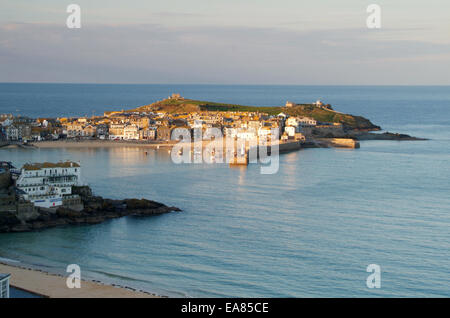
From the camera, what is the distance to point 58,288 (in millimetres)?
12664

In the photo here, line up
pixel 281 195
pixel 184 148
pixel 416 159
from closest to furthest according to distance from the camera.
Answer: pixel 281 195
pixel 416 159
pixel 184 148

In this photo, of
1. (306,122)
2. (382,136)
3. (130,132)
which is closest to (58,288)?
(130,132)

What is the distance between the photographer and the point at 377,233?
17.4 meters

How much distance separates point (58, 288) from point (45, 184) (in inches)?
285

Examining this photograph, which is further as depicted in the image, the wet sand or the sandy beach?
the wet sand

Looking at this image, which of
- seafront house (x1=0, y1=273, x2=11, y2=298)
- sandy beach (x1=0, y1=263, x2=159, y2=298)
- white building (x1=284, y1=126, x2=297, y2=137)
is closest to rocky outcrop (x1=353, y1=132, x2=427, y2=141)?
white building (x1=284, y1=126, x2=297, y2=137)

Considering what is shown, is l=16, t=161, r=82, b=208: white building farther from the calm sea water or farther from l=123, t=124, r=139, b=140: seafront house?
l=123, t=124, r=139, b=140: seafront house

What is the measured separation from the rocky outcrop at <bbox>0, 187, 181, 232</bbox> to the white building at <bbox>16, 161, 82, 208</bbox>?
0.35 metres

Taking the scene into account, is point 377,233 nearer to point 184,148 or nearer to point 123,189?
point 123,189

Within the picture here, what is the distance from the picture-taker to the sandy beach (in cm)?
1227

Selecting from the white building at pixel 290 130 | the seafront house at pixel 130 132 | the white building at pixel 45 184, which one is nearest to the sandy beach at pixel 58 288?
the white building at pixel 45 184
